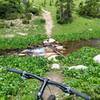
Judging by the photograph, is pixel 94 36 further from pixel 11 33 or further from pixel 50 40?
pixel 11 33

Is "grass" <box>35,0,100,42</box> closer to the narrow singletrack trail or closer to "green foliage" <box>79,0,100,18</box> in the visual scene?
the narrow singletrack trail

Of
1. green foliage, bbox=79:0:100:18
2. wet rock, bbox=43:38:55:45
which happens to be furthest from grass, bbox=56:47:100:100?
green foliage, bbox=79:0:100:18

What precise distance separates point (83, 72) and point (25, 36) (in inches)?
754

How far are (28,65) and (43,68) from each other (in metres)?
1.75

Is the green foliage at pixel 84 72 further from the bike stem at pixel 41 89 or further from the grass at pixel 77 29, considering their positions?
the bike stem at pixel 41 89

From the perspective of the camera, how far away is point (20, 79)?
2752cm

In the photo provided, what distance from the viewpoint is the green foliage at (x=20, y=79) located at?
2512 centimetres

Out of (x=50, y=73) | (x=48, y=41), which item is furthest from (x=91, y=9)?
(x=50, y=73)

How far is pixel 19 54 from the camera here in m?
41.2

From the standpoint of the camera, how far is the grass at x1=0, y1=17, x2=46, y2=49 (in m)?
45.2

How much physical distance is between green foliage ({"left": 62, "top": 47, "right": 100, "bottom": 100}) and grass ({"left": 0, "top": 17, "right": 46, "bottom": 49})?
899 centimetres

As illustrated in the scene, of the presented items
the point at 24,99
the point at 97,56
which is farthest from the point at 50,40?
the point at 24,99

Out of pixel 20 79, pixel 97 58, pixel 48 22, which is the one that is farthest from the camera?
pixel 48 22

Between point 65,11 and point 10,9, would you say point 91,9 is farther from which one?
point 10,9
